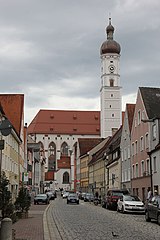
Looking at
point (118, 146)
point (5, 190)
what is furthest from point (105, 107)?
point (5, 190)

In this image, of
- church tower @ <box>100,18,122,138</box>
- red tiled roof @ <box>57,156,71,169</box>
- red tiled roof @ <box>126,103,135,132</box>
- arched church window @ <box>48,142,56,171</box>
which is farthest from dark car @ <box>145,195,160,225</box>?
arched church window @ <box>48,142,56,171</box>

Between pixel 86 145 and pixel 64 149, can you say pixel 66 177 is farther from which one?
pixel 86 145

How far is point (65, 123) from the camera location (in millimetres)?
139250

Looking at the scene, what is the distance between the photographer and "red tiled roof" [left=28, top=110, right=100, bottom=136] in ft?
448

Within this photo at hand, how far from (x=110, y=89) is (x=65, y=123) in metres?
23.5

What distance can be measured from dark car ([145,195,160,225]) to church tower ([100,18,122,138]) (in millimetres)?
98405

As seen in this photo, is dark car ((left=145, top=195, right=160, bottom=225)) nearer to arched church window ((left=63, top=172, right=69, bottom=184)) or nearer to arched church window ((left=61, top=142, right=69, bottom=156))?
arched church window ((left=63, top=172, right=69, bottom=184))

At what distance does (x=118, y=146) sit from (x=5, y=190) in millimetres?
40315

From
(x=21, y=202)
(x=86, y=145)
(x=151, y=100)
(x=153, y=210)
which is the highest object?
(x=86, y=145)

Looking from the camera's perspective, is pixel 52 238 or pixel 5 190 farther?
pixel 5 190

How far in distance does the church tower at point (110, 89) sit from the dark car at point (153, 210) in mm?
98405

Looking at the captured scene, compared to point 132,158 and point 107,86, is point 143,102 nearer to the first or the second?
point 132,158

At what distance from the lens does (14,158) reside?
50656 millimetres

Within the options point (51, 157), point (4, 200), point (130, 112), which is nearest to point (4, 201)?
point (4, 200)
